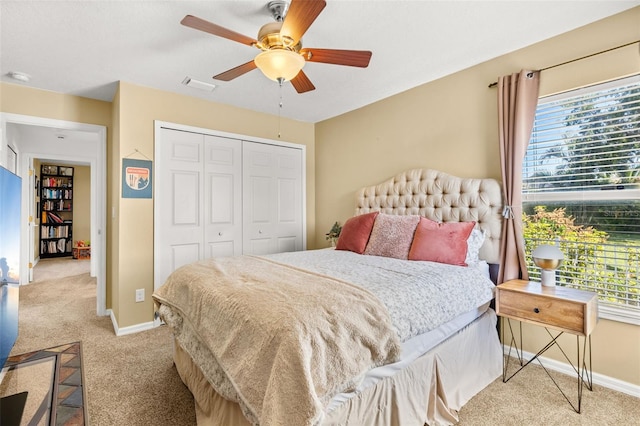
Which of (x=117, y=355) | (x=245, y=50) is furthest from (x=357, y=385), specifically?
(x=245, y=50)

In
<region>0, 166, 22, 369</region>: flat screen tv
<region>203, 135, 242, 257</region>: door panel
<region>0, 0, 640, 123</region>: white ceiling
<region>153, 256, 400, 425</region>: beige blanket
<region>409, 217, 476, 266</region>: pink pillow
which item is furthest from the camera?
<region>203, 135, 242, 257</region>: door panel

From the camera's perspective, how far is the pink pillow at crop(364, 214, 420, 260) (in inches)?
106

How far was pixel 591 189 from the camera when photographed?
2240mm

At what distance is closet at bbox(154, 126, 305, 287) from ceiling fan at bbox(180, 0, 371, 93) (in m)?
1.82

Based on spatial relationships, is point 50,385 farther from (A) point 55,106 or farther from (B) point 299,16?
(A) point 55,106

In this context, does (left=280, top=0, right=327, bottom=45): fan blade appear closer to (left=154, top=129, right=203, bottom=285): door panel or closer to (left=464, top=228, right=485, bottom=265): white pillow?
(left=464, top=228, right=485, bottom=265): white pillow

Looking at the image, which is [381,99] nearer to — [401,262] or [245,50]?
[245,50]

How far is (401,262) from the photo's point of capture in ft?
7.89

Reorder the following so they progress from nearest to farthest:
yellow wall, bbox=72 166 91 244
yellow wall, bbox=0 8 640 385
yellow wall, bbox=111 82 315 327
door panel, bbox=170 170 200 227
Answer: yellow wall, bbox=0 8 640 385
yellow wall, bbox=111 82 315 327
door panel, bbox=170 170 200 227
yellow wall, bbox=72 166 91 244

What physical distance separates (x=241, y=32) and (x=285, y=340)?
7.17 ft

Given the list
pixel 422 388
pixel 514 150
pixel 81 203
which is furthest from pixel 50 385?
pixel 81 203

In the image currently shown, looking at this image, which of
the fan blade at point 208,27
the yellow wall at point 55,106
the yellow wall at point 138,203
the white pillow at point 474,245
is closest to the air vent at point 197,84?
the yellow wall at point 138,203

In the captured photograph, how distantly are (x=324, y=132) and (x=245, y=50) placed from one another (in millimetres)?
2103

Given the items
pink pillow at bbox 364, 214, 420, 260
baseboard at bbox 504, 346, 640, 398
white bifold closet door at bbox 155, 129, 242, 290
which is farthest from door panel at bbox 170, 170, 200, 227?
baseboard at bbox 504, 346, 640, 398
